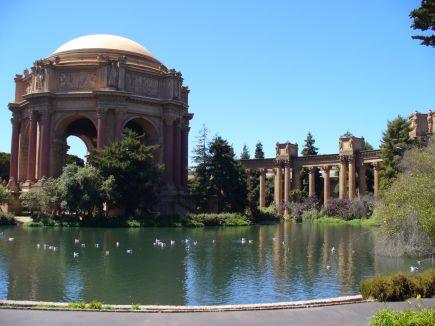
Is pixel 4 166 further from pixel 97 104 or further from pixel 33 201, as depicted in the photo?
pixel 33 201

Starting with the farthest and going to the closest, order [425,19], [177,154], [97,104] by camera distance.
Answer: [177,154] < [97,104] < [425,19]

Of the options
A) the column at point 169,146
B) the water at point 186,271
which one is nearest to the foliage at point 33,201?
the water at point 186,271

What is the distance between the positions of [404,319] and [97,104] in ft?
165

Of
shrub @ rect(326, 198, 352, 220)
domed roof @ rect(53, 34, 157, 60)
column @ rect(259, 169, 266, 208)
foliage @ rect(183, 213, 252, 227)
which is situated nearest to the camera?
foliage @ rect(183, 213, 252, 227)

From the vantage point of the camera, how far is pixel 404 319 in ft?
27.7

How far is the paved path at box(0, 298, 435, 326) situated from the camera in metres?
9.67

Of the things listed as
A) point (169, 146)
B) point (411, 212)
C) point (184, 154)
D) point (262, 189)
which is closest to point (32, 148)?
point (169, 146)

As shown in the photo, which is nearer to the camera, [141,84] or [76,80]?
[76,80]

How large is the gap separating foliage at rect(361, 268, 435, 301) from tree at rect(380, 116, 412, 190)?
1705 inches

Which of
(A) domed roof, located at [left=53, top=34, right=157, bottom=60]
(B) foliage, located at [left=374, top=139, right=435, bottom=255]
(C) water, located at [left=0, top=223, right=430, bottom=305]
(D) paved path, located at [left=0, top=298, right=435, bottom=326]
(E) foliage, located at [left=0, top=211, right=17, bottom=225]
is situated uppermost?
(A) domed roof, located at [left=53, top=34, right=157, bottom=60]

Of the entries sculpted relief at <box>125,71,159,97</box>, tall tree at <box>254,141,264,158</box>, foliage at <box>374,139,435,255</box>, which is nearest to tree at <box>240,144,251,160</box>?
tall tree at <box>254,141,264,158</box>

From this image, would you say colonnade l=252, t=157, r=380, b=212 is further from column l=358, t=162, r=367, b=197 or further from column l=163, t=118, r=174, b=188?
column l=163, t=118, r=174, b=188

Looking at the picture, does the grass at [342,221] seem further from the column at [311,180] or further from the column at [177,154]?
the column at [177,154]

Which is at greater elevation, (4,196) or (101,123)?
(101,123)
